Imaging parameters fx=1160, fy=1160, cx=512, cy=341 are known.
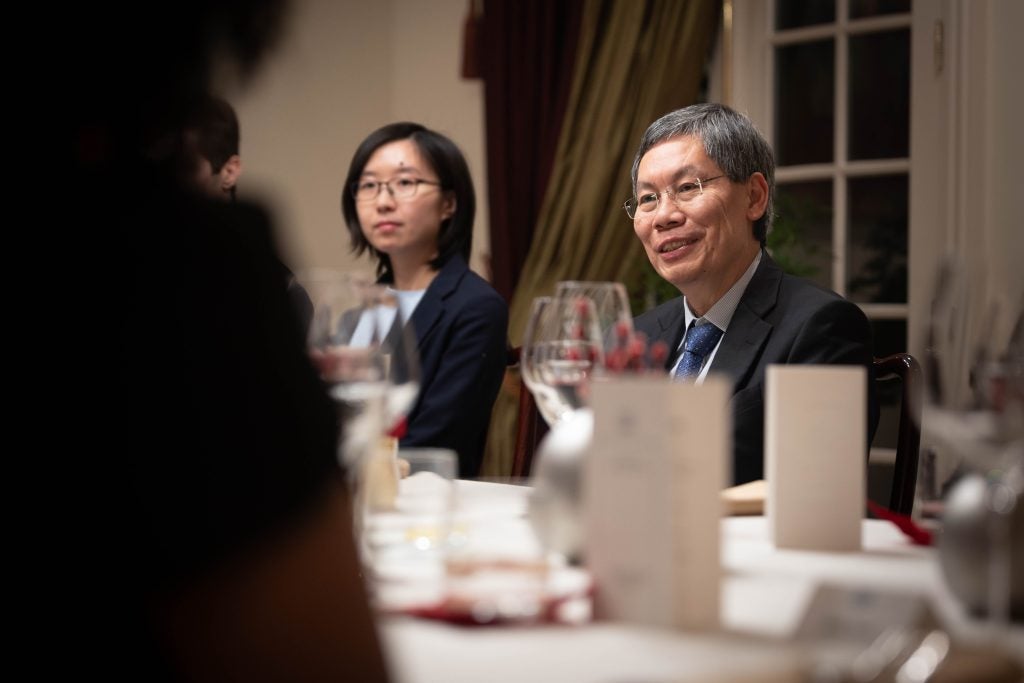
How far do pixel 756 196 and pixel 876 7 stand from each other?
1.73 m

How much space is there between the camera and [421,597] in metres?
0.95

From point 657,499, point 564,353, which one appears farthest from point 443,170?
point 657,499

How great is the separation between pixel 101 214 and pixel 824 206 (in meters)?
3.48

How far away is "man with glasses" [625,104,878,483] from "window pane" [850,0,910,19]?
1.65 metres

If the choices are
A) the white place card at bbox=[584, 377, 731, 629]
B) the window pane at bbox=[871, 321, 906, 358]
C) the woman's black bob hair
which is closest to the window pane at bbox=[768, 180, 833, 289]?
the window pane at bbox=[871, 321, 906, 358]

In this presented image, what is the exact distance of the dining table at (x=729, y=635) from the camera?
2.45 ft

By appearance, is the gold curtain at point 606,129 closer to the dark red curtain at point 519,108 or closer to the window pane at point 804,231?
A: the dark red curtain at point 519,108

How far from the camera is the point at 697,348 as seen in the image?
7.14ft

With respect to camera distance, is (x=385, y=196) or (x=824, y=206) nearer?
(x=385, y=196)

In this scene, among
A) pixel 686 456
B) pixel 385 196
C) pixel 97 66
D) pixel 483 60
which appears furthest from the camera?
pixel 483 60

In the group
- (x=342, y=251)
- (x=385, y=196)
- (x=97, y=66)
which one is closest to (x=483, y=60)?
(x=342, y=251)

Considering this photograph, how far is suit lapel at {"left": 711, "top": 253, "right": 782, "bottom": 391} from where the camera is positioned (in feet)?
6.71

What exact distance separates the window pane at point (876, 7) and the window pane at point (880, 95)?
7cm

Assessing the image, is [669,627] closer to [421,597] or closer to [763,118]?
[421,597]
